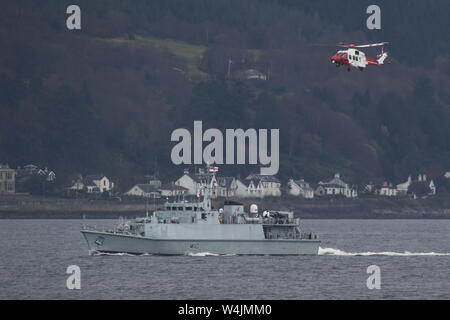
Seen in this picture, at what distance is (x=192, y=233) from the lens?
→ 271ft

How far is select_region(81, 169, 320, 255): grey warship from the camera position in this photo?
268ft

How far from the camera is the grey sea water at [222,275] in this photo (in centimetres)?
6712

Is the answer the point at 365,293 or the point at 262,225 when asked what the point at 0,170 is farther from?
the point at 365,293

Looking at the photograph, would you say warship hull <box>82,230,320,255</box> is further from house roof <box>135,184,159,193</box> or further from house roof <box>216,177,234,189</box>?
house roof <box>216,177,234,189</box>

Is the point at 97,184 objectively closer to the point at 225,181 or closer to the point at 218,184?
the point at 218,184

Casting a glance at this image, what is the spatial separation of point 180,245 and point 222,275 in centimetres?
804

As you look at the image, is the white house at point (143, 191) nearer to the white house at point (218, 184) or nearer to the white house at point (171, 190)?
the white house at point (171, 190)

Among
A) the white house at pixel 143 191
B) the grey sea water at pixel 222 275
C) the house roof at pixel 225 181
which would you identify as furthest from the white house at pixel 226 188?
the grey sea water at pixel 222 275

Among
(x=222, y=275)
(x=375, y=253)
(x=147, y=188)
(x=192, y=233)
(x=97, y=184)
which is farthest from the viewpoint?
(x=97, y=184)

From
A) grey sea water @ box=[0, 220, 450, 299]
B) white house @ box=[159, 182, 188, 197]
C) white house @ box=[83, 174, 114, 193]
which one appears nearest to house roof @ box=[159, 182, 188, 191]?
white house @ box=[159, 182, 188, 197]

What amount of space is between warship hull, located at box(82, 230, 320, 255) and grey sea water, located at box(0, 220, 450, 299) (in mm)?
522

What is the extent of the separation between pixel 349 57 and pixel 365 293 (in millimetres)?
26458

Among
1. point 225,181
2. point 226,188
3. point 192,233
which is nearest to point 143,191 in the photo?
point 226,188
